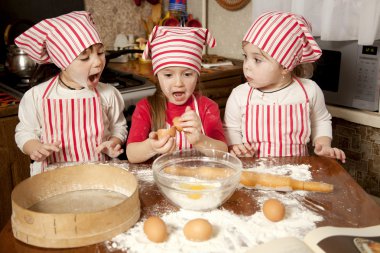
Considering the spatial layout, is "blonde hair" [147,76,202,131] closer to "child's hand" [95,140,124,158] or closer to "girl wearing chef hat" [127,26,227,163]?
"girl wearing chef hat" [127,26,227,163]

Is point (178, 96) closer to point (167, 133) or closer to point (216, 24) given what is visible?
point (167, 133)

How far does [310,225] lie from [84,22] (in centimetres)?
104

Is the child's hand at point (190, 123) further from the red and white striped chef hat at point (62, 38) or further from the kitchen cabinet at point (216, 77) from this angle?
the kitchen cabinet at point (216, 77)

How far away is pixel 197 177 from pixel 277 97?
660 mm

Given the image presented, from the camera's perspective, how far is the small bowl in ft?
3.12

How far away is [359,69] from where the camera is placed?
2.07 meters

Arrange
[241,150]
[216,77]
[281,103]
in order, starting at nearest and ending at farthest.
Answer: [241,150] < [281,103] < [216,77]

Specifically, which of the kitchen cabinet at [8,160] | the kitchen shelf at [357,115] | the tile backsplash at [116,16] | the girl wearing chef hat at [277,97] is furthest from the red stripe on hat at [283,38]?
the tile backsplash at [116,16]

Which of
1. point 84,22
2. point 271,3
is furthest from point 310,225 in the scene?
point 271,3

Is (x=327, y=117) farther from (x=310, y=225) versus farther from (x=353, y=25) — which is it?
(x=310, y=225)

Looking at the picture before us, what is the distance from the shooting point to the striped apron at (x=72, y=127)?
1.50 meters

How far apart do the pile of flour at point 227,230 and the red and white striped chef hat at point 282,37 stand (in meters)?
0.64

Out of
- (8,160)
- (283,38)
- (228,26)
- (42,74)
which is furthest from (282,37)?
(228,26)

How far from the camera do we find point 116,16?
2.91 metres
